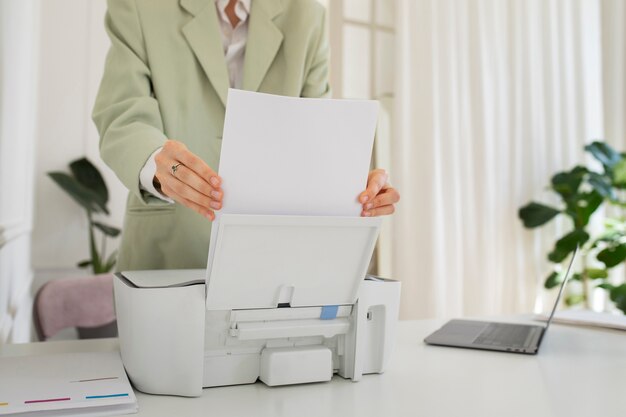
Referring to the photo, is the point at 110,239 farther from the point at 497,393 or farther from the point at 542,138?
the point at 497,393

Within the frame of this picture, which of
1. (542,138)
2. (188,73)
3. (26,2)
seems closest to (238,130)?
(188,73)

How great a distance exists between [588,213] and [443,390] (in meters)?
2.90

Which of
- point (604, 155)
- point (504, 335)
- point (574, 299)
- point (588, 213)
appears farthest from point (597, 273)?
point (504, 335)

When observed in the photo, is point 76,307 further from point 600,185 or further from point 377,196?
point 600,185

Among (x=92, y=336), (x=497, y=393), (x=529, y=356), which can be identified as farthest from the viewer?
(x=92, y=336)

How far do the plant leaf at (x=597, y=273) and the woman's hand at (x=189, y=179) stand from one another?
3.21 meters

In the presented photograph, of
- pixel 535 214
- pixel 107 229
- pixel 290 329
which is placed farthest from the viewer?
pixel 535 214

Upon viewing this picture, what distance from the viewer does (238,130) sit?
0.65 metres

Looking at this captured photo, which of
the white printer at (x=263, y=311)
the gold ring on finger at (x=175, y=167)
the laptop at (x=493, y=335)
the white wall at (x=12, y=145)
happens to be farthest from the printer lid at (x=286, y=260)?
the white wall at (x=12, y=145)

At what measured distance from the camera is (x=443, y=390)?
783 mm

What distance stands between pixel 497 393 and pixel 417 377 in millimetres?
125

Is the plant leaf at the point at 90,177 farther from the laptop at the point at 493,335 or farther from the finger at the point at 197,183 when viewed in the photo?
the finger at the point at 197,183

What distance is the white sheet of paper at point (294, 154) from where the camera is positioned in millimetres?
652

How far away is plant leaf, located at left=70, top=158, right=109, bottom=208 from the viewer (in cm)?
326
